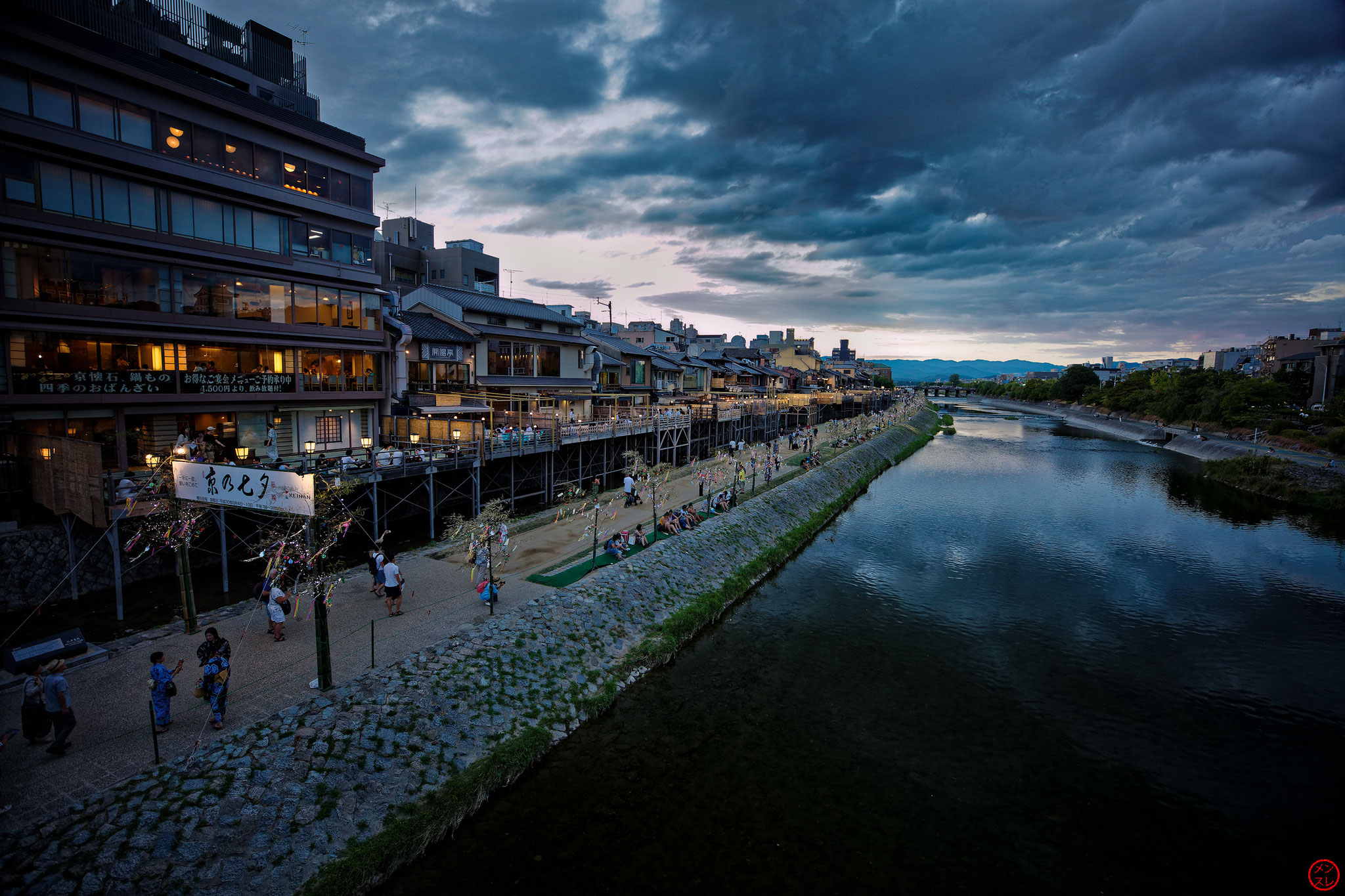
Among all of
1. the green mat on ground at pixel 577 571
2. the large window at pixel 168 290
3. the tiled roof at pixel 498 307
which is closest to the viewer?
the large window at pixel 168 290

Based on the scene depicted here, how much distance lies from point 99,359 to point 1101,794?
116ft

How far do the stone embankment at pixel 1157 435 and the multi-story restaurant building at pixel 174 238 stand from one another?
276 ft

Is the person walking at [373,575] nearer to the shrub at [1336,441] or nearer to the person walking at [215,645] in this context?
the person walking at [215,645]

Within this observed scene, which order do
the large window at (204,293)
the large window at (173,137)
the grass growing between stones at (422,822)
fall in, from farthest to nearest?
the large window at (204,293), the large window at (173,137), the grass growing between stones at (422,822)

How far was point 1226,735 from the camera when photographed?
16.1m

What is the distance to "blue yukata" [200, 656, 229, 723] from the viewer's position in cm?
1144

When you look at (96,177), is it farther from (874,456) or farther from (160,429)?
(874,456)

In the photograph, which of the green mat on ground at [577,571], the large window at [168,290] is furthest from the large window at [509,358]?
the green mat on ground at [577,571]

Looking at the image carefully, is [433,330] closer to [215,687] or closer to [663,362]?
[215,687]

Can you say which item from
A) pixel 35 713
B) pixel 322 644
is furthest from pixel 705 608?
pixel 35 713

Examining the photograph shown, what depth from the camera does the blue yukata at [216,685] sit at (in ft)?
37.5

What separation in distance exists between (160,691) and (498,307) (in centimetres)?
3391

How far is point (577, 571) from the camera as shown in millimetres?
21906

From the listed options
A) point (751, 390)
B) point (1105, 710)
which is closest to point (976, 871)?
point (1105, 710)
